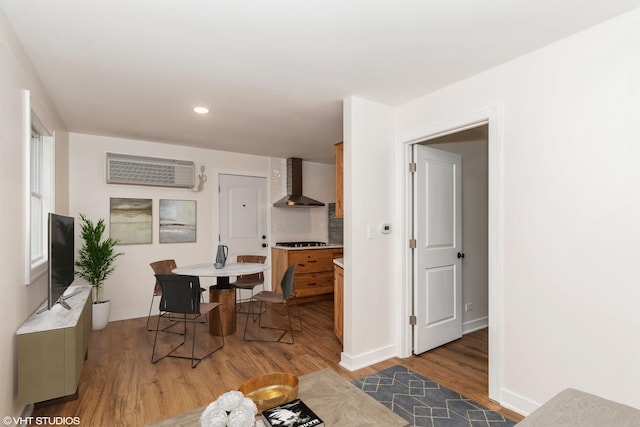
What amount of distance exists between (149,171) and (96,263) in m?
1.37

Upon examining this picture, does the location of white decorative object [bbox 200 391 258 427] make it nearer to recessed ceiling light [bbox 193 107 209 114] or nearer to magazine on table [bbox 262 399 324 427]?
magazine on table [bbox 262 399 324 427]

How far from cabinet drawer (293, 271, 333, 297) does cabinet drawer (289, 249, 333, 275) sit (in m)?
0.08

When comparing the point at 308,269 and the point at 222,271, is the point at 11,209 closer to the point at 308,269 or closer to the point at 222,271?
the point at 222,271

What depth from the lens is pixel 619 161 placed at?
1.86m

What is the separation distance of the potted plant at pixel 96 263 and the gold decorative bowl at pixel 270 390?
346 cm

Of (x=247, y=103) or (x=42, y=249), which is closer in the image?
(x=42, y=249)

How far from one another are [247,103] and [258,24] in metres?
1.34

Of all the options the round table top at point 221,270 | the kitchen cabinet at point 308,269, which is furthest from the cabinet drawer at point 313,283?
the round table top at point 221,270

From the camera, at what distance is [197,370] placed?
9.61 ft

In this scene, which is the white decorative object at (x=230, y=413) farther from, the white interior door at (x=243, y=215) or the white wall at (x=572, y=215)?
the white interior door at (x=243, y=215)

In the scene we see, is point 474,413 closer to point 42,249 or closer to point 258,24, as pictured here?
point 258,24

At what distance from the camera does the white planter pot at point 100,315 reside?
402 cm

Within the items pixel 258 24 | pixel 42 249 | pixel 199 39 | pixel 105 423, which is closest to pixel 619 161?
pixel 258 24

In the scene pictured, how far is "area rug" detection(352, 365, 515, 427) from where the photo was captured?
2.18 meters
